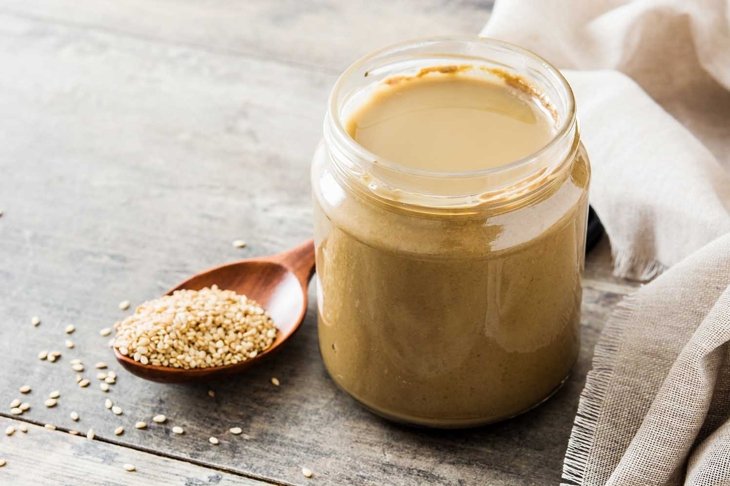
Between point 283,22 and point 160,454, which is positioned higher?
point 283,22

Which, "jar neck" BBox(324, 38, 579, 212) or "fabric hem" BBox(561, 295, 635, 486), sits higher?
"jar neck" BBox(324, 38, 579, 212)

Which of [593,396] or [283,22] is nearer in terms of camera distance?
[593,396]

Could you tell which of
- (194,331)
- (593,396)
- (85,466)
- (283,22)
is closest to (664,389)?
(593,396)

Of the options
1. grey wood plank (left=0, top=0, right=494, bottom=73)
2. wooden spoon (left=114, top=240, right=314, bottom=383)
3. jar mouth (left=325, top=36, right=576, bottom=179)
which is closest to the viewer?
jar mouth (left=325, top=36, right=576, bottom=179)

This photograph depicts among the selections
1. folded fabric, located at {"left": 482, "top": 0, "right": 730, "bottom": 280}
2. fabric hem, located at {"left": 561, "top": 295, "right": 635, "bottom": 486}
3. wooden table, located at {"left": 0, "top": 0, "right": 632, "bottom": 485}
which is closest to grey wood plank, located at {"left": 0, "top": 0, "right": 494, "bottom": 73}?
wooden table, located at {"left": 0, "top": 0, "right": 632, "bottom": 485}

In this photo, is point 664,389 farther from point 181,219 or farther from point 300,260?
point 181,219

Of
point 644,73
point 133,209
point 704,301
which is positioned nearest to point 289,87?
point 133,209

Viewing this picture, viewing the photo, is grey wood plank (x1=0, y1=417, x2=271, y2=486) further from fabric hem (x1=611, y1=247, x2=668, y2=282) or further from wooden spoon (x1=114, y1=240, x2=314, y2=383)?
fabric hem (x1=611, y1=247, x2=668, y2=282)
